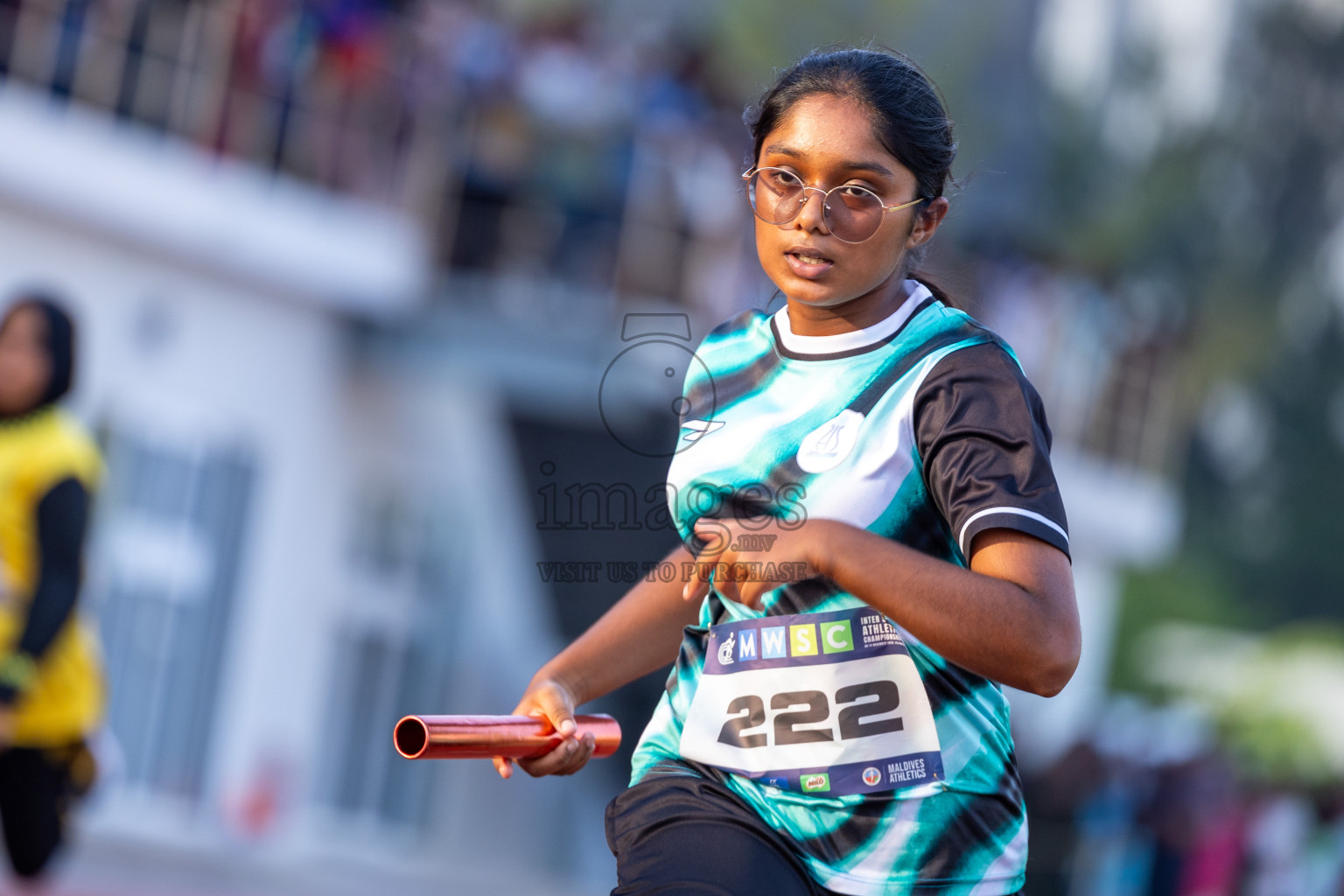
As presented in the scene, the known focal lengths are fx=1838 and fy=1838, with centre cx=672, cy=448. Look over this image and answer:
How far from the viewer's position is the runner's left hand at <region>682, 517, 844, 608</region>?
2.07 metres

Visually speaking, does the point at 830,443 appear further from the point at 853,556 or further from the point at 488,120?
the point at 488,120

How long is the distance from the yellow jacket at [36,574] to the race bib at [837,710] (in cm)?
370

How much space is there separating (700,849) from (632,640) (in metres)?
0.47

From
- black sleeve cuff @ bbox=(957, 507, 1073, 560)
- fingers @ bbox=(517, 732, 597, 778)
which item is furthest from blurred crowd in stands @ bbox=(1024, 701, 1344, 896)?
black sleeve cuff @ bbox=(957, 507, 1073, 560)

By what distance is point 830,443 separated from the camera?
228 centimetres

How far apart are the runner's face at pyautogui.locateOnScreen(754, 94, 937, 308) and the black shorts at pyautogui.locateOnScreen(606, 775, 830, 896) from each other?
0.66 metres

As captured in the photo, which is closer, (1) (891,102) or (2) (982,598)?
(2) (982,598)

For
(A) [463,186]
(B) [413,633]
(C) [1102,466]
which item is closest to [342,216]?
(A) [463,186]

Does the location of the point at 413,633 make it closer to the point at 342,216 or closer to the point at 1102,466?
the point at 342,216

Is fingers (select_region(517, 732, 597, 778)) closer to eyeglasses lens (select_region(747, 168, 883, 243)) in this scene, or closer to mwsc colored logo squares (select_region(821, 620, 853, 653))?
mwsc colored logo squares (select_region(821, 620, 853, 653))

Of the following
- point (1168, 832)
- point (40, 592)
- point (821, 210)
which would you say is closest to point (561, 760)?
point (821, 210)

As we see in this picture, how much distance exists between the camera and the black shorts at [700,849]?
2.21 meters

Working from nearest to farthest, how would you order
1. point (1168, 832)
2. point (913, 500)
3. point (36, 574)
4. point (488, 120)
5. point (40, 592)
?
point (913, 500), point (40, 592), point (36, 574), point (1168, 832), point (488, 120)

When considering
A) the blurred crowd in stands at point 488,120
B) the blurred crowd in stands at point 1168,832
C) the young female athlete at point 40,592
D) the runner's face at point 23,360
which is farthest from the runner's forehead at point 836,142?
the blurred crowd in stands at point 488,120
